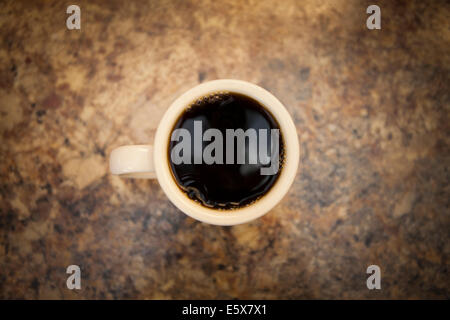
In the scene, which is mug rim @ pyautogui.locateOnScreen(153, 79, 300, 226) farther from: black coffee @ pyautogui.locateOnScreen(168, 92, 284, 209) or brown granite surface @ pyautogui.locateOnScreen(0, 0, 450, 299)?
brown granite surface @ pyautogui.locateOnScreen(0, 0, 450, 299)

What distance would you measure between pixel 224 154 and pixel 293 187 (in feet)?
0.58

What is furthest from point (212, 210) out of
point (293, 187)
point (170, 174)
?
point (293, 187)

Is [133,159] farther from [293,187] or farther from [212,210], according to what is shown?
[293,187]

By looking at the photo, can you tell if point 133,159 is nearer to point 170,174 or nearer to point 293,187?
point 170,174

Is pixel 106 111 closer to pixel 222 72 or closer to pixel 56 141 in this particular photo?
pixel 56 141

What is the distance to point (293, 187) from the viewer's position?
23.9 inches

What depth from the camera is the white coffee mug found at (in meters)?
0.44

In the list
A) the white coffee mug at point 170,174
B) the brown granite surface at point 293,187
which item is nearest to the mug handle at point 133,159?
the white coffee mug at point 170,174

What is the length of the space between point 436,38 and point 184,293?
66 cm

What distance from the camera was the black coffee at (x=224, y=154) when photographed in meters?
0.48

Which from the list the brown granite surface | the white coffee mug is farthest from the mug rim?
the brown granite surface

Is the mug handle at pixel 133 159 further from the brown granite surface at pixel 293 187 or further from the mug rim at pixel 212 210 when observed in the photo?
the brown granite surface at pixel 293 187

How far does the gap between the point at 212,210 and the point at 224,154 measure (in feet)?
0.28

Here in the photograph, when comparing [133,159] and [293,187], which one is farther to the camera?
[293,187]
